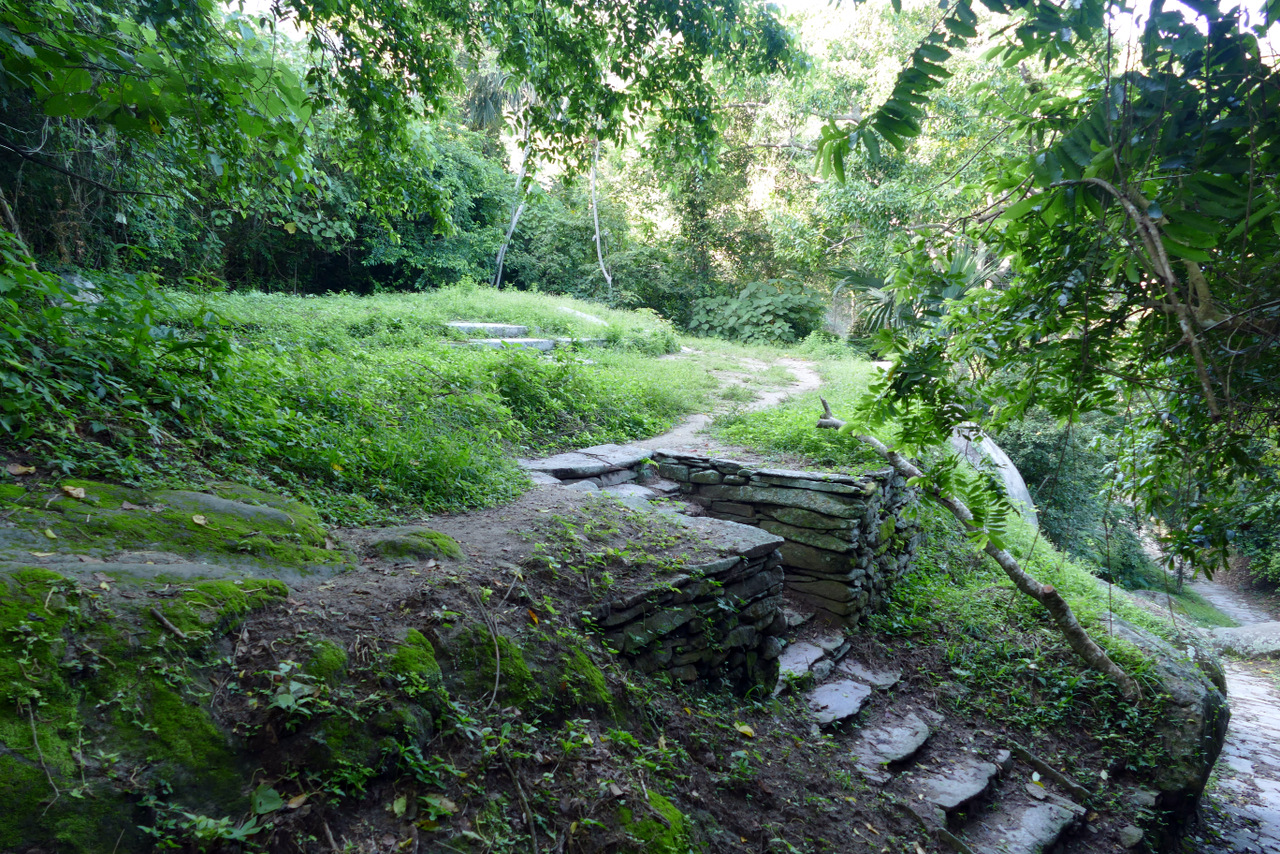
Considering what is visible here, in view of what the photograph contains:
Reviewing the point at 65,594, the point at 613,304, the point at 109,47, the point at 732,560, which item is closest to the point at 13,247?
the point at 109,47

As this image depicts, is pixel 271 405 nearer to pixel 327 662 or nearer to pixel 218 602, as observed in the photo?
pixel 218 602

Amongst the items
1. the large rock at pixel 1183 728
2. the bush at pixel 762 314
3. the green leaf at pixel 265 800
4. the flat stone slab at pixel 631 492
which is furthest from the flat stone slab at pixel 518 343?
the bush at pixel 762 314

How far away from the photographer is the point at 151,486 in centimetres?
305

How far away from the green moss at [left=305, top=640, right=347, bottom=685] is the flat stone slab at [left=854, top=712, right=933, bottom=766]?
3071 mm

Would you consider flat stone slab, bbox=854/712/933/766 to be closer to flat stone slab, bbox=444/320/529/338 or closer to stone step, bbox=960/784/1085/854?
stone step, bbox=960/784/1085/854

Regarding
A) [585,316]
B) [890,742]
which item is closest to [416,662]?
[890,742]

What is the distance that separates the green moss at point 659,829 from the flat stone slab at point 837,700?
1.83m

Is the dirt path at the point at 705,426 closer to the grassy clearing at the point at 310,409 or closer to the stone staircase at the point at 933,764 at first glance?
the grassy clearing at the point at 310,409

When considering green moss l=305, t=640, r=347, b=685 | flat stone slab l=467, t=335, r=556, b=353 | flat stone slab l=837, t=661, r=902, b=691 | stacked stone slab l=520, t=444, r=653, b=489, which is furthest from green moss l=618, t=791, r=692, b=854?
flat stone slab l=467, t=335, r=556, b=353

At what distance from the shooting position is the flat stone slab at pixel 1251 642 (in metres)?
11.6

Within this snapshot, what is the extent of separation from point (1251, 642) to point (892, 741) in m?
12.4

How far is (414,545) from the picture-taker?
331cm

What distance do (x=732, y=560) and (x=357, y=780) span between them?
246 cm

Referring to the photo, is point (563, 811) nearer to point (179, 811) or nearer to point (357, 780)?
point (357, 780)
